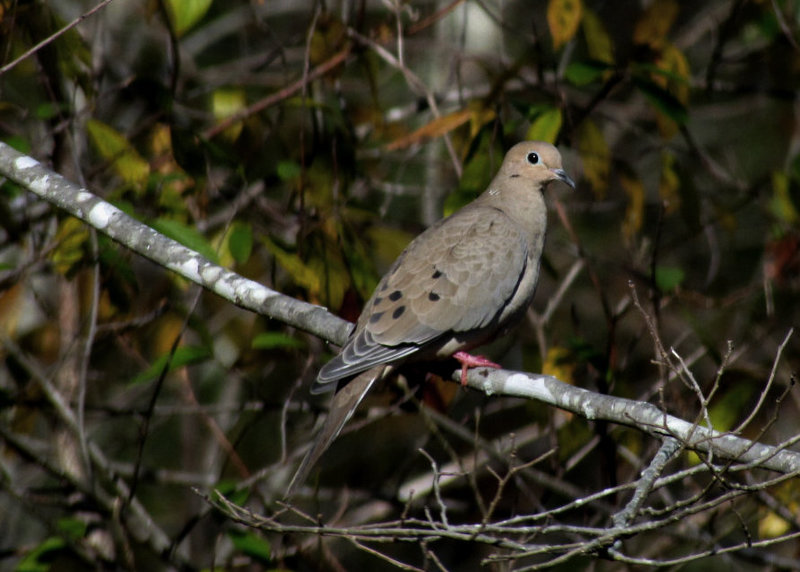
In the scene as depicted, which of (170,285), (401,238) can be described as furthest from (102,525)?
(401,238)

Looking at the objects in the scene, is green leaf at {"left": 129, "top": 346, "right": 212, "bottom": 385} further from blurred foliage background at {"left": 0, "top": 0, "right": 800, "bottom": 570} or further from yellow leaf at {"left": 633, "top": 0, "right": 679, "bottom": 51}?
yellow leaf at {"left": 633, "top": 0, "right": 679, "bottom": 51}

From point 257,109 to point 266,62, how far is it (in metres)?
0.91

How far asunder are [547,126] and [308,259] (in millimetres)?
1005

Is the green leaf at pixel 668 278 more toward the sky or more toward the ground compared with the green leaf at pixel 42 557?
more toward the sky

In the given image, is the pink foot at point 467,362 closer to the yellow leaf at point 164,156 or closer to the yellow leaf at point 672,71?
the yellow leaf at point 672,71

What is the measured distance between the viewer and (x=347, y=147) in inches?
148

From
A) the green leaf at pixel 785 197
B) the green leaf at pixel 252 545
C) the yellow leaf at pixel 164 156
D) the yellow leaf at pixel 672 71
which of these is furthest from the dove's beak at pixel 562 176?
the green leaf at pixel 252 545

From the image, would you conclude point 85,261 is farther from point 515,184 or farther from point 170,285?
point 515,184

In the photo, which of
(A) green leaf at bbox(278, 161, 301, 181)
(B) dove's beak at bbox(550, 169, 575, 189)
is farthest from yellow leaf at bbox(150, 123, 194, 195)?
(B) dove's beak at bbox(550, 169, 575, 189)

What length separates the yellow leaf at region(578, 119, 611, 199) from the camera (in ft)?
12.3

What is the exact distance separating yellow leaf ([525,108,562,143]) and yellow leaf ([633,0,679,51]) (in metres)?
0.64

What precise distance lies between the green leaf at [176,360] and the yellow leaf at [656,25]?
7.05 ft

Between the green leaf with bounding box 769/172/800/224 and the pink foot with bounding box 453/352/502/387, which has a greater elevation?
the green leaf with bounding box 769/172/800/224

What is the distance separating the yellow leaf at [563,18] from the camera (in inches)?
143
